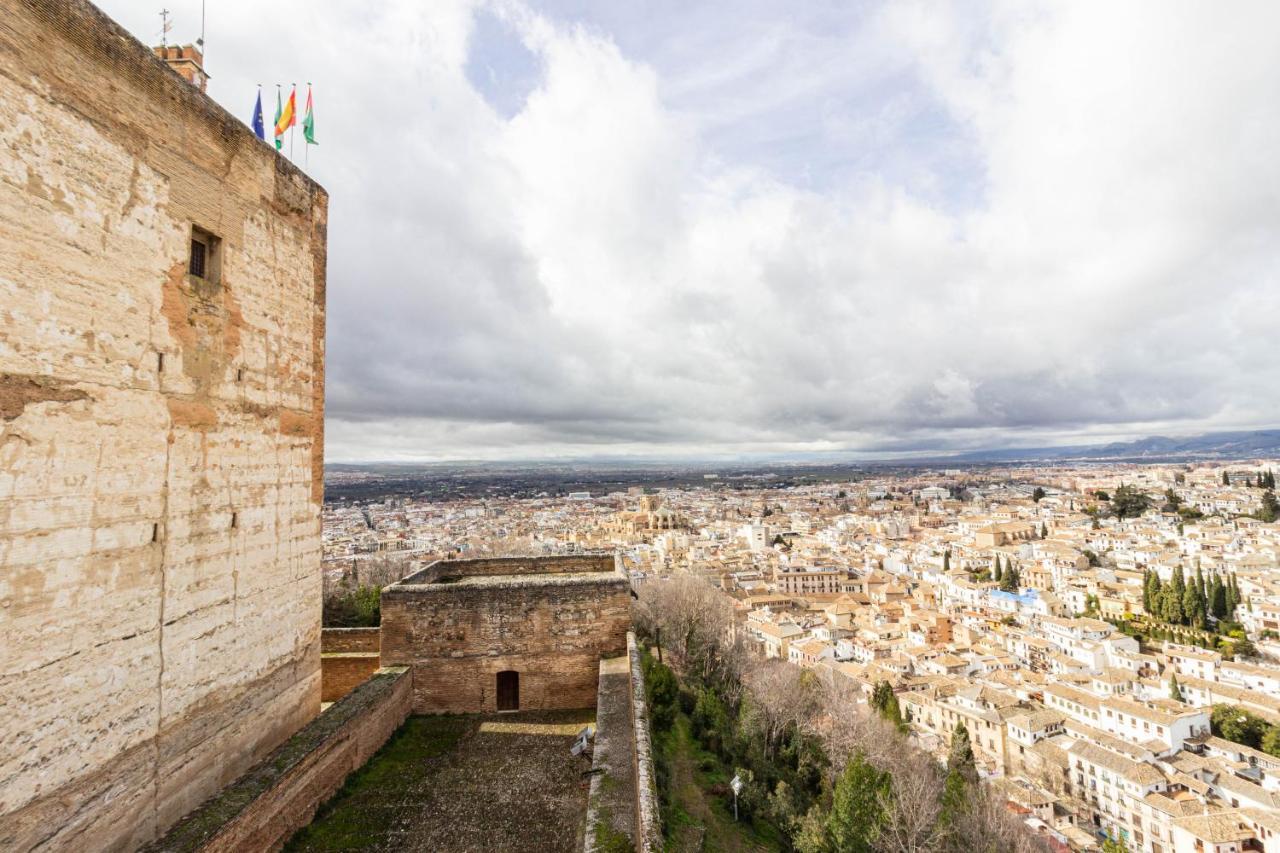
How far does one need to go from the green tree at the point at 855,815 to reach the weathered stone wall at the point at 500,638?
8.97 meters

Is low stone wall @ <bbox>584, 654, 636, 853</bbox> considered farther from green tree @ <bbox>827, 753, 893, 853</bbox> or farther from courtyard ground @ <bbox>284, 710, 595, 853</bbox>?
green tree @ <bbox>827, 753, 893, 853</bbox>

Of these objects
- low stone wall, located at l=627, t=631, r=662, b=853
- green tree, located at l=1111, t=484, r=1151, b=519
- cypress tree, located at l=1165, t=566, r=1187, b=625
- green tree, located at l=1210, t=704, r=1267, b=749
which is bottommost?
green tree, located at l=1210, t=704, r=1267, b=749

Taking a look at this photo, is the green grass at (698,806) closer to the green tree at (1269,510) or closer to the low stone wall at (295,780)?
the low stone wall at (295,780)

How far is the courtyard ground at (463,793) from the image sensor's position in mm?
6836

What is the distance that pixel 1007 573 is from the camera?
67375 mm

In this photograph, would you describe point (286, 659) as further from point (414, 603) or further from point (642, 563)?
point (642, 563)

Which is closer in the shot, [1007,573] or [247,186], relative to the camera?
[247,186]

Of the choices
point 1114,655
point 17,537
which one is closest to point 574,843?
point 17,537

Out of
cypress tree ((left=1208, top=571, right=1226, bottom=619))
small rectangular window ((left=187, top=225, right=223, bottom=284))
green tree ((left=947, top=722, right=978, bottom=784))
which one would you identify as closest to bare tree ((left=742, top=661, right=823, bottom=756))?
green tree ((left=947, top=722, right=978, bottom=784))

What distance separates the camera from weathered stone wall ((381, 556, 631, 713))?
995 cm

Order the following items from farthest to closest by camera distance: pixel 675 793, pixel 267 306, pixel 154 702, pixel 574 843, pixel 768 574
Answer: pixel 768 574, pixel 675 793, pixel 267 306, pixel 574 843, pixel 154 702

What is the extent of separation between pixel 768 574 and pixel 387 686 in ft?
225

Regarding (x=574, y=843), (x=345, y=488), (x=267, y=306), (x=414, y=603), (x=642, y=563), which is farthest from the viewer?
(x=345, y=488)

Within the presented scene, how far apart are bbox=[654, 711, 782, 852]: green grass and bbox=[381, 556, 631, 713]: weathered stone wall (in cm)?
229
